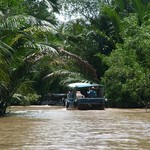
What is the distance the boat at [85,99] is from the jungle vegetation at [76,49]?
1.18 meters

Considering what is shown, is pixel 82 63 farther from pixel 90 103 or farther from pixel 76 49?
pixel 76 49

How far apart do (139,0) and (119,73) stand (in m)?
8.31

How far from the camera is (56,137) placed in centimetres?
963

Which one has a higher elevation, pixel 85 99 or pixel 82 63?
pixel 82 63

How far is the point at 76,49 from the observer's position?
37719 millimetres

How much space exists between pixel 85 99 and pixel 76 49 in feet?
44.1

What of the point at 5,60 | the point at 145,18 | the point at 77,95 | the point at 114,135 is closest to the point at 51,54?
the point at 5,60

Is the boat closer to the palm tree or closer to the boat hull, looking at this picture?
the boat hull

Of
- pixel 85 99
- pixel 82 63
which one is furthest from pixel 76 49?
pixel 82 63

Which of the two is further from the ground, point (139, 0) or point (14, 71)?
point (139, 0)

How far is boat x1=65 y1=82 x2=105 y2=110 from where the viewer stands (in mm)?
24766

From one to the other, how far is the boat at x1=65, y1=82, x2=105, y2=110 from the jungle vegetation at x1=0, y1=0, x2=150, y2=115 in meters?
1.18

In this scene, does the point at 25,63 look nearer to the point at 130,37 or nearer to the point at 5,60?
the point at 5,60

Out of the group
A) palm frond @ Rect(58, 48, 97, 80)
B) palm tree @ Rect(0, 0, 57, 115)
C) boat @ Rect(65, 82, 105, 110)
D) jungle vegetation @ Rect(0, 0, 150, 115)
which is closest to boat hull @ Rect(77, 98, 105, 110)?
boat @ Rect(65, 82, 105, 110)
